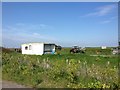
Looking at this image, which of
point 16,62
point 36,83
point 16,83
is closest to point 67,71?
point 36,83

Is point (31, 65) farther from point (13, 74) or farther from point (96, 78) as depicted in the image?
point (96, 78)

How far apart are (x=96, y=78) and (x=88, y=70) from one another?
39.1 inches

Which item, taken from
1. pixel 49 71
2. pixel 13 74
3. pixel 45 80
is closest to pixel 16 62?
pixel 13 74

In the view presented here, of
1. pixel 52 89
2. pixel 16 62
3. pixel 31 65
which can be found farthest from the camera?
pixel 16 62

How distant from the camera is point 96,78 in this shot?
11281 mm

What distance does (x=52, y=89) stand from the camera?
35.0 feet

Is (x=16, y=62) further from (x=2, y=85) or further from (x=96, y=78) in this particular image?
(x=96, y=78)

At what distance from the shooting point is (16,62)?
57.1ft

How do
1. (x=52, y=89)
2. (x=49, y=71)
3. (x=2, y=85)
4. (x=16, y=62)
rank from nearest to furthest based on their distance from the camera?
1. (x=52, y=89)
2. (x=2, y=85)
3. (x=49, y=71)
4. (x=16, y=62)

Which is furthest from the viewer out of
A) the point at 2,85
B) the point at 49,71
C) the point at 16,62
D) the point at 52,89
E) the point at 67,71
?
the point at 16,62

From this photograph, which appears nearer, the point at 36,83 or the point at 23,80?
the point at 36,83

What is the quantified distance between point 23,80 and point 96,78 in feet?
12.2

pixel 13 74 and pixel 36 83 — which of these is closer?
pixel 36 83

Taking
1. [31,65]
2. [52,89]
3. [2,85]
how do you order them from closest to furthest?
[52,89], [2,85], [31,65]
